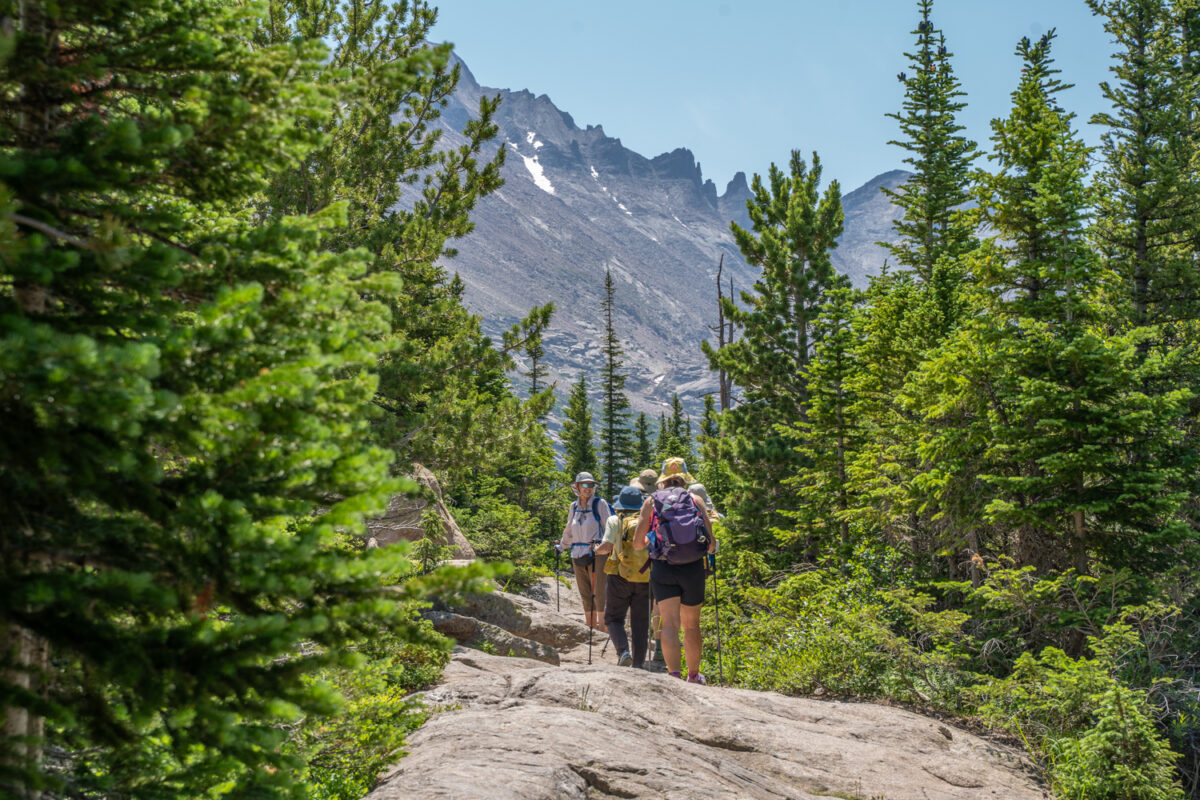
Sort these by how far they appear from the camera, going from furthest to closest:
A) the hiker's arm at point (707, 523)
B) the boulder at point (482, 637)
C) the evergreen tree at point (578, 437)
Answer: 1. the evergreen tree at point (578, 437)
2. the boulder at point (482, 637)
3. the hiker's arm at point (707, 523)

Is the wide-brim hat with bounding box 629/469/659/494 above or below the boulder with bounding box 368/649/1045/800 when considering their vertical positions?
above

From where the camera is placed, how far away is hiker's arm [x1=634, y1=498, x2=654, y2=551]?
7176 mm

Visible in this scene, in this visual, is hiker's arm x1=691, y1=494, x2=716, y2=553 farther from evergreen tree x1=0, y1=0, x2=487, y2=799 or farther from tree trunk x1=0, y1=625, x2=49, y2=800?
tree trunk x1=0, y1=625, x2=49, y2=800

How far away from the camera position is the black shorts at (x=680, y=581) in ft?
23.1

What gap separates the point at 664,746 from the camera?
486 centimetres

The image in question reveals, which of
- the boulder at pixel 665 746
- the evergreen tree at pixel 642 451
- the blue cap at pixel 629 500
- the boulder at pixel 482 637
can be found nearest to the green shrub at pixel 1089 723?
the boulder at pixel 665 746

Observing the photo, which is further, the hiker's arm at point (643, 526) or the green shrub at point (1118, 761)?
the hiker's arm at point (643, 526)

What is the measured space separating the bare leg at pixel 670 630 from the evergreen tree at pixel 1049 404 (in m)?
4.64

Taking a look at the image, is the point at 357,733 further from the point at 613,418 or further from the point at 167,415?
the point at 613,418

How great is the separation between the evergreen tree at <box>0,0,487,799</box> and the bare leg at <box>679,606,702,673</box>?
17.0 feet

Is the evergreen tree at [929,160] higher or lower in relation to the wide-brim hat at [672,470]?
higher

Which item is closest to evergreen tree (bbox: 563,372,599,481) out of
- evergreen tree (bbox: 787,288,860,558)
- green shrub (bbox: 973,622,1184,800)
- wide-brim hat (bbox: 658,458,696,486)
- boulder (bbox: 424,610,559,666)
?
evergreen tree (bbox: 787,288,860,558)

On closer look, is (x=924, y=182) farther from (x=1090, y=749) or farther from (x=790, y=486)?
(x=1090, y=749)

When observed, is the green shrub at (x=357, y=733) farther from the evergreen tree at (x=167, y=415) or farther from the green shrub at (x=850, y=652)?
the green shrub at (x=850, y=652)
